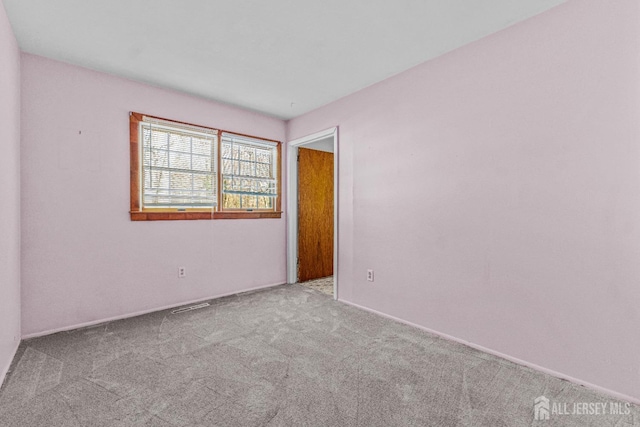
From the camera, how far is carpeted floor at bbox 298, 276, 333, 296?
4004 mm

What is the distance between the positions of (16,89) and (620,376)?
15.2ft

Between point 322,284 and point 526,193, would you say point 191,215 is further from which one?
point 526,193

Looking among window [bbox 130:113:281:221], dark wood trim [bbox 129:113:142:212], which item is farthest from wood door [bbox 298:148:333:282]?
dark wood trim [bbox 129:113:142:212]

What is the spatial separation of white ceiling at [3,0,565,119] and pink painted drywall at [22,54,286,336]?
26 cm

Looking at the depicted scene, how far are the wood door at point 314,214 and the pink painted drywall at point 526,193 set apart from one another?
5.30 feet

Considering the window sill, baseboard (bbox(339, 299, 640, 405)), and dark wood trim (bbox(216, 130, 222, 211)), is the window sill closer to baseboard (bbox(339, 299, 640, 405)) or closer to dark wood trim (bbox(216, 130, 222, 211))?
dark wood trim (bbox(216, 130, 222, 211))

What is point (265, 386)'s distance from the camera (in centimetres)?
180

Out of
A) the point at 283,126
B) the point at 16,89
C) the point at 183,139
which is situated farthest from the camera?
the point at 283,126

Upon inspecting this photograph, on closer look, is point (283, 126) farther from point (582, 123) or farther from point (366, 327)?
point (582, 123)

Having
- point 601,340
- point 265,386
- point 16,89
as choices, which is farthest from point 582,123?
point 16,89

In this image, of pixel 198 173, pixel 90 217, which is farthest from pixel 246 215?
pixel 90 217

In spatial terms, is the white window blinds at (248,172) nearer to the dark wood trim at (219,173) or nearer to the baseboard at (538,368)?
the dark wood trim at (219,173)

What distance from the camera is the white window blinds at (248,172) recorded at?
3.70m

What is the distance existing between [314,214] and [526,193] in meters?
2.99
